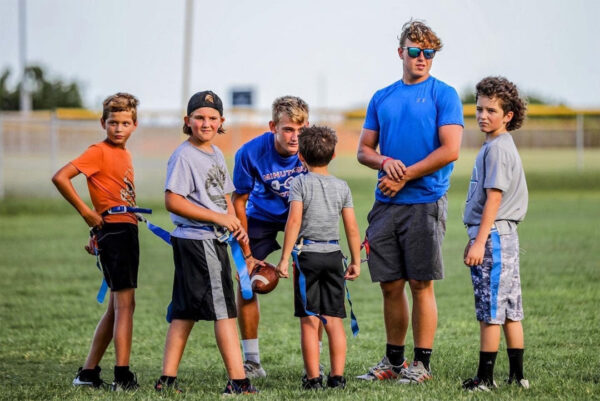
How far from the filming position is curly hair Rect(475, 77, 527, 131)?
5.64 meters

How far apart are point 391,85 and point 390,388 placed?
75.6 inches

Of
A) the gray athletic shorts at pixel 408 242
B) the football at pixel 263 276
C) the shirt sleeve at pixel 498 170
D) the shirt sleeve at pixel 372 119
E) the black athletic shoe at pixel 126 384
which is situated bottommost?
the black athletic shoe at pixel 126 384

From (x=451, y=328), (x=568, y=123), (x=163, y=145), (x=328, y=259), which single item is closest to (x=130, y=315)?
(x=328, y=259)

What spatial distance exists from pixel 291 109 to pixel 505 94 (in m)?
1.34

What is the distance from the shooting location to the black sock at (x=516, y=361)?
561 centimetres

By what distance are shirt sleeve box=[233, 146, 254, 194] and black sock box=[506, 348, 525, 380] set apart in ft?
6.67

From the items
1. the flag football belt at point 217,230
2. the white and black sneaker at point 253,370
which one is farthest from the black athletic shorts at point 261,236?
the flag football belt at point 217,230

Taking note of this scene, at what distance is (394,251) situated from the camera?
6016 millimetres

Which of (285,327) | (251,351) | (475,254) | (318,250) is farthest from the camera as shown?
(285,327)

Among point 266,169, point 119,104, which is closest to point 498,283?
point 266,169

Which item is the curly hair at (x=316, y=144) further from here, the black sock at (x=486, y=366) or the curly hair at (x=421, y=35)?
the black sock at (x=486, y=366)

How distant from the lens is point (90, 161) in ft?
19.4

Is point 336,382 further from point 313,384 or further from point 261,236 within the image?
point 261,236

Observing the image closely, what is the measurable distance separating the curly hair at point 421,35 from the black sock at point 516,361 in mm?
1913
